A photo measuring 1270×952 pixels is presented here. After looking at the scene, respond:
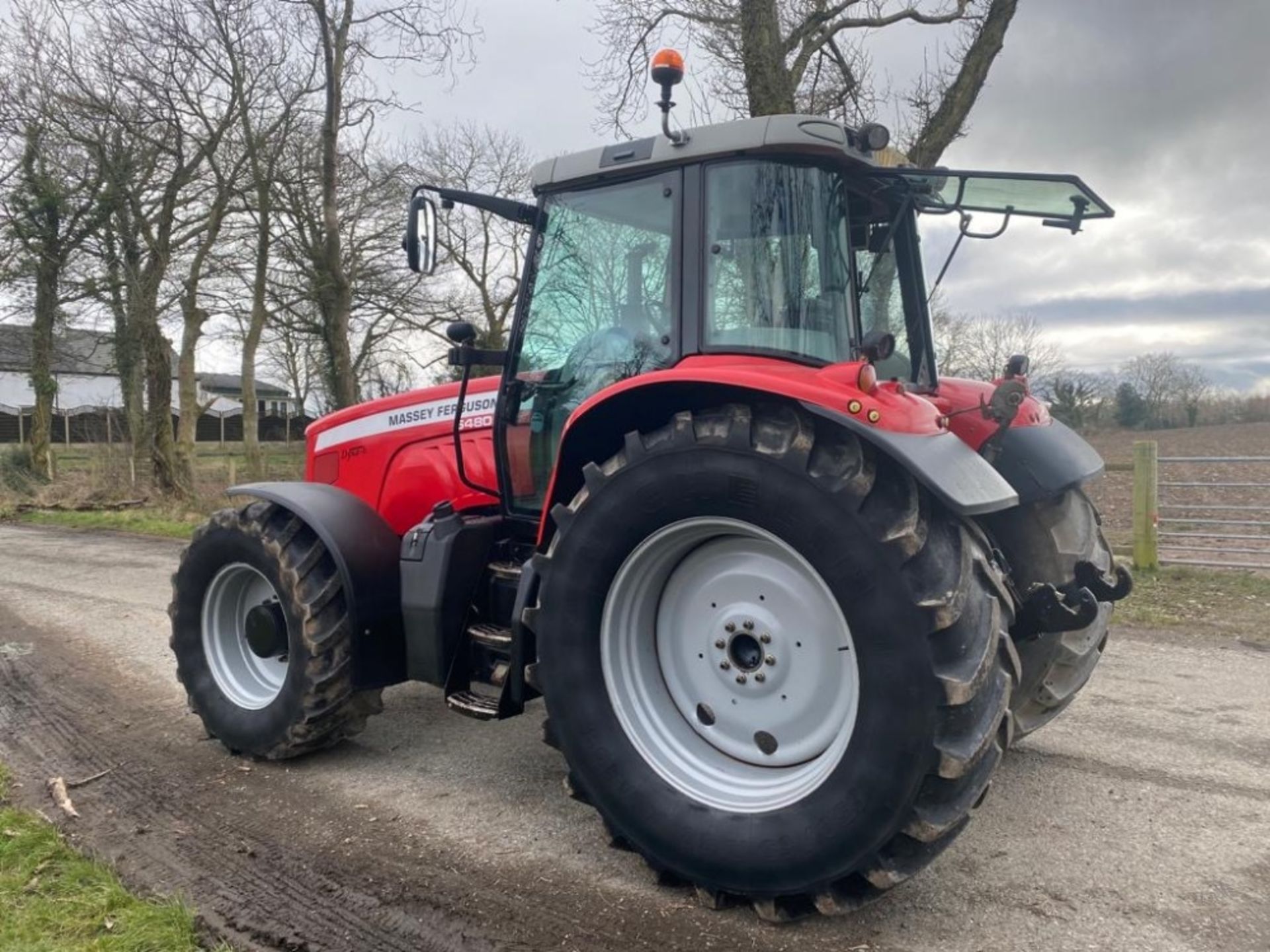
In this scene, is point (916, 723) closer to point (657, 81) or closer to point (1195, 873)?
point (1195, 873)

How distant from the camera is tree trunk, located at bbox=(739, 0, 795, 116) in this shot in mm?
10086

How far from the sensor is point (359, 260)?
1847cm

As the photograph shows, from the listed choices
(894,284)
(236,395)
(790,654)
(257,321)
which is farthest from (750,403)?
(236,395)

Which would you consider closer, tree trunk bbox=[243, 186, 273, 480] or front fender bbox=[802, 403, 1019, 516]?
front fender bbox=[802, 403, 1019, 516]

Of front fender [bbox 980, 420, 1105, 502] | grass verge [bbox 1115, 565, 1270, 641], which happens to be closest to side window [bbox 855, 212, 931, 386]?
front fender [bbox 980, 420, 1105, 502]

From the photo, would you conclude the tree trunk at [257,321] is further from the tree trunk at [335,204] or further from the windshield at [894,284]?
the windshield at [894,284]

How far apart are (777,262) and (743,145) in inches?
15.4

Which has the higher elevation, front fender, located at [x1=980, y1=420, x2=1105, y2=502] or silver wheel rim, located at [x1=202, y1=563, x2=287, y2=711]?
front fender, located at [x1=980, y1=420, x2=1105, y2=502]

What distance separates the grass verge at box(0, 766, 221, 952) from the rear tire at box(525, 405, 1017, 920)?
3.95 feet

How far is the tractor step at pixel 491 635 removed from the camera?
3668 millimetres

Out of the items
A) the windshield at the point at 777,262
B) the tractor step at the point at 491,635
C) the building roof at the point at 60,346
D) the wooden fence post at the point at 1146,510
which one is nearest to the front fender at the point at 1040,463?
the windshield at the point at 777,262

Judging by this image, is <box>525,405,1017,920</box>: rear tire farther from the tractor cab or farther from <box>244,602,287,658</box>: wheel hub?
<box>244,602,287,658</box>: wheel hub

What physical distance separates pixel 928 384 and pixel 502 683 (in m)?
2.07

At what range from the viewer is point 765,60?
10164 millimetres
